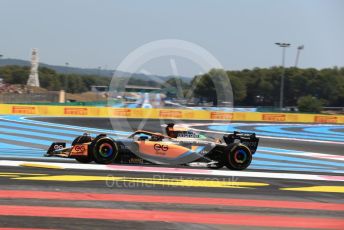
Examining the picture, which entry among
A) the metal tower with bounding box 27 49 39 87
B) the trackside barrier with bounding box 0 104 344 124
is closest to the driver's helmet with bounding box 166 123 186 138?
the trackside barrier with bounding box 0 104 344 124

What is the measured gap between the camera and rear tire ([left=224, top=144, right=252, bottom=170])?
36.6 ft

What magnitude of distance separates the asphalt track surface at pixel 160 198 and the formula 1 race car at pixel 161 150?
34cm

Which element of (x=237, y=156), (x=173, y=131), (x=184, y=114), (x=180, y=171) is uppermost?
(x=173, y=131)

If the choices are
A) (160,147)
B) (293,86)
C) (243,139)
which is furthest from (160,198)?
(293,86)

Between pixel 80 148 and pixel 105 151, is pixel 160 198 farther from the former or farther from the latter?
pixel 80 148

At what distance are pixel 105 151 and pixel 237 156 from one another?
3.00 metres

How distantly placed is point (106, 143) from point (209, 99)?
2.63 meters

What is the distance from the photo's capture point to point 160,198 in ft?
23.4

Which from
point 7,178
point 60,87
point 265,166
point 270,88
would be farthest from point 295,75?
point 7,178

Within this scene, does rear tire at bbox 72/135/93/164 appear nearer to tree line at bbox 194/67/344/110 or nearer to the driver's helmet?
the driver's helmet

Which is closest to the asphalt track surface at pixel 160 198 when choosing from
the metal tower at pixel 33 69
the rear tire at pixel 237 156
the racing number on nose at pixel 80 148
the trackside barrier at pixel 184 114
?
the racing number on nose at pixel 80 148

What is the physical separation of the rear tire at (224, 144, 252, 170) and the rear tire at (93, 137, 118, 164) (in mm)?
2526

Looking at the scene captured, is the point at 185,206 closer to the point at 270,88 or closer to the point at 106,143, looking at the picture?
the point at 106,143

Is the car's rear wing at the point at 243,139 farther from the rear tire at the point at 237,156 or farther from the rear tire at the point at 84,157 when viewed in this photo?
the rear tire at the point at 84,157
